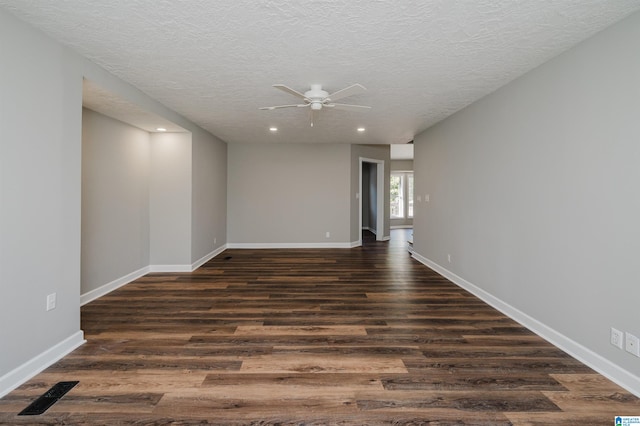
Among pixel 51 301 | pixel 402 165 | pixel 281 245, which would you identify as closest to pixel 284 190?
pixel 281 245

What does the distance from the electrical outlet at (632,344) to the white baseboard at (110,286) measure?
4933mm

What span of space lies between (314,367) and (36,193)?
2317 mm

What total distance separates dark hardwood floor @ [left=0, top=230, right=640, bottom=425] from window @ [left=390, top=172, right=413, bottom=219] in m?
8.93

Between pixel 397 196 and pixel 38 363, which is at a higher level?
pixel 397 196

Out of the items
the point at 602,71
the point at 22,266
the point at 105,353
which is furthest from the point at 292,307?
the point at 602,71

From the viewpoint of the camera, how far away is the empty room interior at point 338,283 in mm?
1959

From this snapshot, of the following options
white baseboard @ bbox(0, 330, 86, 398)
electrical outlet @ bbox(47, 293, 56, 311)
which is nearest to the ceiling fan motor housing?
electrical outlet @ bbox(47, 293, 56, 311)

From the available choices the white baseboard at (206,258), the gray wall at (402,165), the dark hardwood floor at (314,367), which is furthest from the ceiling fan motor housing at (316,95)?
the gray wall at (402,165)

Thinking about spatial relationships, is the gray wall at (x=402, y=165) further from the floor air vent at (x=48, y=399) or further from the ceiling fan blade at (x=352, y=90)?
the floor air vent at (x=48, y=399)

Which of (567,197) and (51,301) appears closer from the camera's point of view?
(51,301)

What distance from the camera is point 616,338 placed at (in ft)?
6.97

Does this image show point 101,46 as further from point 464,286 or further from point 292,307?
point 464,286

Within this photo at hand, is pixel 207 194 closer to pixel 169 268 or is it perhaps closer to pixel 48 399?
pixel 169 268

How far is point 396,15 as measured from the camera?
2074mm
